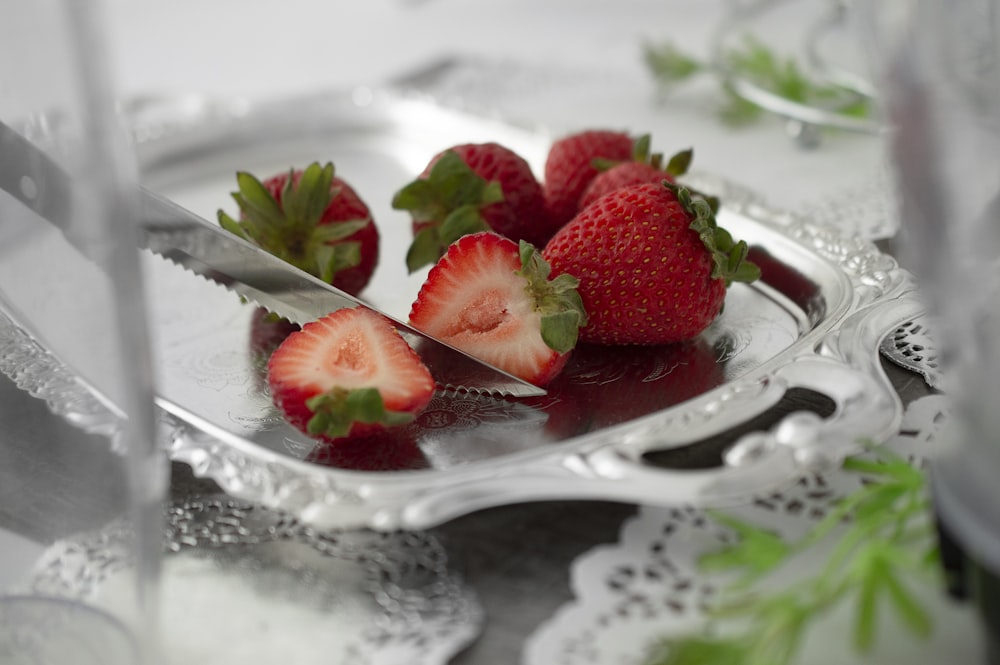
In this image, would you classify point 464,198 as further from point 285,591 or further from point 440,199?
point 285,591

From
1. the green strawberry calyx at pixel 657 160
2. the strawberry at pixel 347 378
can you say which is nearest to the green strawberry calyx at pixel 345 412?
the strawberry at pixel 347 378

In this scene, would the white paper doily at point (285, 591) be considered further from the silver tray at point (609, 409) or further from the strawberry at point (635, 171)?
the strawberry at point (635, 171)

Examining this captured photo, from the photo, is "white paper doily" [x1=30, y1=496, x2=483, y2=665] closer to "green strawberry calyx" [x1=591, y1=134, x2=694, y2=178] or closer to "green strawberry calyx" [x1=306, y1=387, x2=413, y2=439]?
"green strawberry calyx" [x1=306, y1=387, x2=413, y2=439]

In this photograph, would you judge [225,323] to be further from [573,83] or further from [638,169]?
[573,83]

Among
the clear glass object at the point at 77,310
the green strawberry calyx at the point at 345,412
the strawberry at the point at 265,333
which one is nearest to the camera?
the clear glass object at the point at 77,310

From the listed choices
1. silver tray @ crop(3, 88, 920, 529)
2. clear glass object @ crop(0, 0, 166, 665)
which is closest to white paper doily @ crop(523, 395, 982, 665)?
silver tray @ crop(3, 88, 920, 529)
